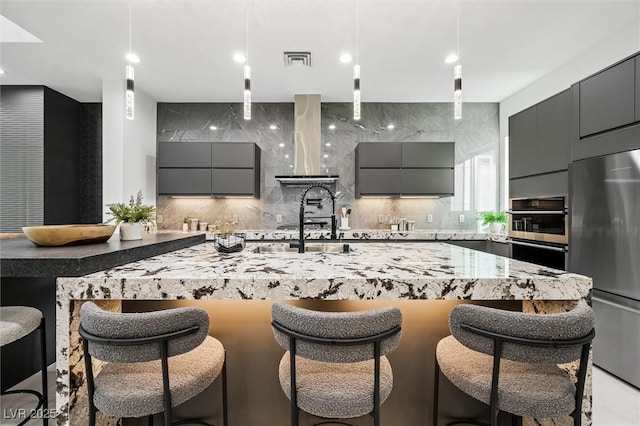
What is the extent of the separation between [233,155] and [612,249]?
4.15m

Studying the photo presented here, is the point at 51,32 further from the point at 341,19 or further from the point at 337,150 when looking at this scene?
the point at 337,150

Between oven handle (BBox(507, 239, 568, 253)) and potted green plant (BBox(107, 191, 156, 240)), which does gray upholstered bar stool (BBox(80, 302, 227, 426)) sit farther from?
oven handle (BBox(507, 239, 568, 253))

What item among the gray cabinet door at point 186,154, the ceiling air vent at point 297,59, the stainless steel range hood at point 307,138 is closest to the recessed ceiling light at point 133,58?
the gray cabinet door at point 186,154

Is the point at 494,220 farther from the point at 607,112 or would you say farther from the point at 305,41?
the point at 305,41

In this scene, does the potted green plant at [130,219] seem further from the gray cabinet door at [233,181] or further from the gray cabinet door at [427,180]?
the gray cabinet door at [427,180]

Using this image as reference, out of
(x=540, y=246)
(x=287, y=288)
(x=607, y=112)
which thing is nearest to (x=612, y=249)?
(x=540, y=246)

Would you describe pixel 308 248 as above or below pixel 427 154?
below

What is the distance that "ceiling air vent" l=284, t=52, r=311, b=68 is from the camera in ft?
10.4

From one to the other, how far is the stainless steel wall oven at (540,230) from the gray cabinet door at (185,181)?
156 inches

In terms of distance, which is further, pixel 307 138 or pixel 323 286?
pixel 307 138

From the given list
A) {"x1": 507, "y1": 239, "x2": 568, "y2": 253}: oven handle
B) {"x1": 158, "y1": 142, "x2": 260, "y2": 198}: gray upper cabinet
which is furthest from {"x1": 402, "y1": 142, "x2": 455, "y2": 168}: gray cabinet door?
{"x1": 158, "y1": 142, "x2": 260, "y2": 198}: gray upper cabinet

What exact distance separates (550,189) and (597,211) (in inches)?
23.6

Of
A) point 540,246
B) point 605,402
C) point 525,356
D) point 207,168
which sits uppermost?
point 207,168

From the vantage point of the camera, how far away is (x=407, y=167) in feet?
13.8
